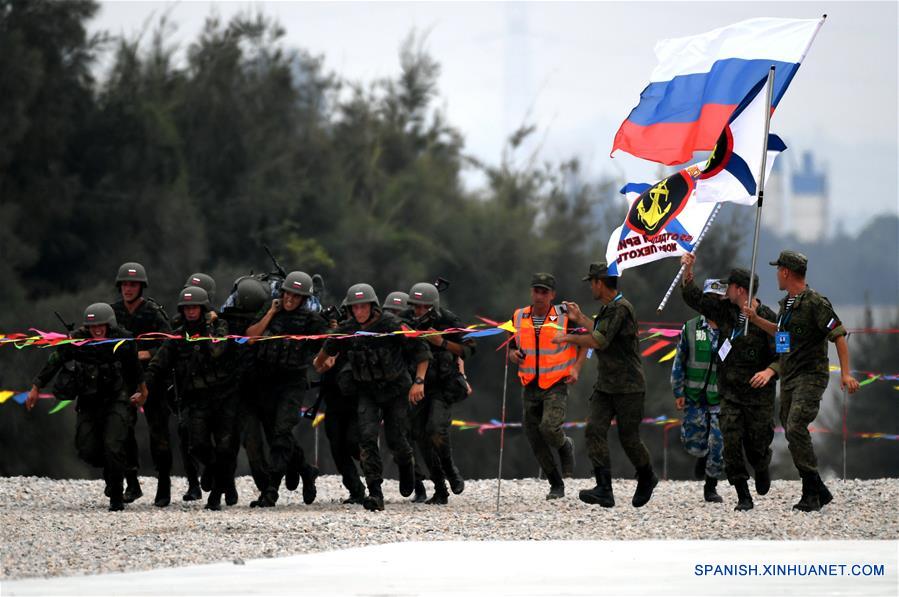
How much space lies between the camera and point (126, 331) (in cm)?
1619

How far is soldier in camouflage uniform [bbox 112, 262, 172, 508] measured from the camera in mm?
16547

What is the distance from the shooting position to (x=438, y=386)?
54.9 ft

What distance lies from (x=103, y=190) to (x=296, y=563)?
30.5 m

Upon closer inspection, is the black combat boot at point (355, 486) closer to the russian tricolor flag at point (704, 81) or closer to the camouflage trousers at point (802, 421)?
the russian tricolor flag at point (704, 81)

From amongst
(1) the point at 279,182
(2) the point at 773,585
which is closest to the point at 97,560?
(2) the point at 773,585

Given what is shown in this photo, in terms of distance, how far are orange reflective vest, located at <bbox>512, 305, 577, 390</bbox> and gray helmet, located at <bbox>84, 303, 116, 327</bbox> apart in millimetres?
3663

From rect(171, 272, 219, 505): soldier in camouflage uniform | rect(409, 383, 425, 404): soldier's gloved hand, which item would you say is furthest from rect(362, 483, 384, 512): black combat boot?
rect(171, 272, 219, 505): soldier in camouflage uniform

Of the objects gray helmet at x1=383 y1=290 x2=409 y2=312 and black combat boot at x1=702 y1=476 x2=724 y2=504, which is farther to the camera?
gray helmet at x1=383 y1=290 x2=409 y2=312

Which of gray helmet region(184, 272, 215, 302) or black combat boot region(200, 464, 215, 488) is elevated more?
gray helmet region(184, 272, 215, 302)

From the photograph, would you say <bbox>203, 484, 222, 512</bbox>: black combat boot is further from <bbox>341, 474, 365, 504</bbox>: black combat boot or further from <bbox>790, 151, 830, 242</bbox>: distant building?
<bbox>790, 151, 830, 242</bbox>: distant building

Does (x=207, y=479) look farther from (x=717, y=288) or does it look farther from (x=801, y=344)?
(x=801, y=344)

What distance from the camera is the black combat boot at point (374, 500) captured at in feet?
50.8

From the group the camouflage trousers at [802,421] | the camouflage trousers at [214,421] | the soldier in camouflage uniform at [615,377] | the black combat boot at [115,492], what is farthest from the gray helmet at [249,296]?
the camouflage trousers at [802,421]

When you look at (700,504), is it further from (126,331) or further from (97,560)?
(97,560)
